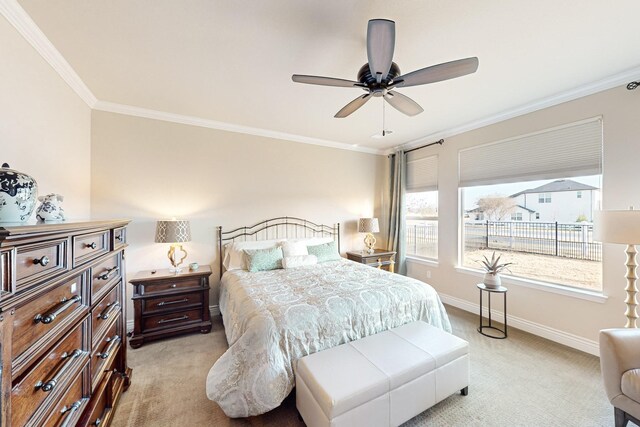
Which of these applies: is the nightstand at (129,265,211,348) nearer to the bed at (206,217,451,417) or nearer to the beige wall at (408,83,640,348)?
the bed at (206,217,451,417)

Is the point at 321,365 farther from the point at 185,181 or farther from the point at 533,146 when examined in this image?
the point at 533,146

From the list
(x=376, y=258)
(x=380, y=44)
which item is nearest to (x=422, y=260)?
(x=376, y=258)

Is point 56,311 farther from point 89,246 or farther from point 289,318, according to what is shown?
point 289,318

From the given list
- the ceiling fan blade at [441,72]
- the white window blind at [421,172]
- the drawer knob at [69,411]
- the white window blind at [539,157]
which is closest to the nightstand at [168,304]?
the drawer knob at [69,411]

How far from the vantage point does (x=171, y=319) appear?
279cm

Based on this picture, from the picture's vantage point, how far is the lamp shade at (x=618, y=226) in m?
1.80

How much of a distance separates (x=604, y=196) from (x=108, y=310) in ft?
14.4

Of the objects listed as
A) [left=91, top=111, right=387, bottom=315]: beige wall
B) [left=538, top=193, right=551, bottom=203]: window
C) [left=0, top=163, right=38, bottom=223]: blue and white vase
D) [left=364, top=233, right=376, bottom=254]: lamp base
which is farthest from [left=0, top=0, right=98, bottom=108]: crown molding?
[left=538, top=193, right=551, bottom=203]: window

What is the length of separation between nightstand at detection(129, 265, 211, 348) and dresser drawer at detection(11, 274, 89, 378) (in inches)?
64.3

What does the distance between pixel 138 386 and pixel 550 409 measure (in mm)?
3172

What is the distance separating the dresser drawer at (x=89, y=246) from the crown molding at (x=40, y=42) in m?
1.52

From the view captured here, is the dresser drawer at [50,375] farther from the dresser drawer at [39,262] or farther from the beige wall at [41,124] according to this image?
the beige wall at [41,124]

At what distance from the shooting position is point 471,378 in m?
2.15

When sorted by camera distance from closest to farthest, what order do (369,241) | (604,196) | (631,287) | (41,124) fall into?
(41,124), (631,287), (604,196), (369,241)
